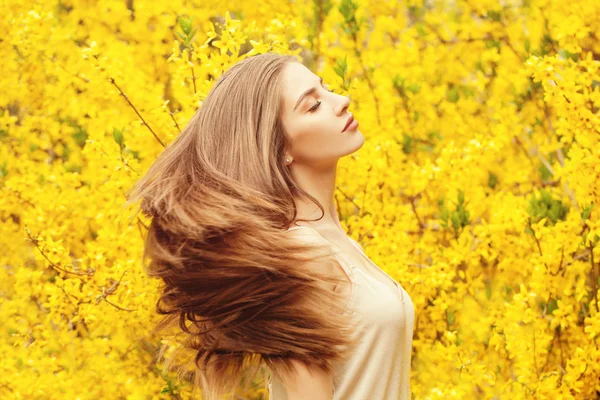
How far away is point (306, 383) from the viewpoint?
2.00 meters

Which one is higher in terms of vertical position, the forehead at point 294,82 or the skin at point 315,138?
the forehead at point 294,82

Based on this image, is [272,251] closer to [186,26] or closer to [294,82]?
[294,82]

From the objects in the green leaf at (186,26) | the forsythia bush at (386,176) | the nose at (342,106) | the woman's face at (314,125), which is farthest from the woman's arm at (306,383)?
the green leaf at (186,26)

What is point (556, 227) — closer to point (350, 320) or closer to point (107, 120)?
point (350, 320)

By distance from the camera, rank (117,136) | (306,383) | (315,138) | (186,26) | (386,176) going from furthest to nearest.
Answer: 1. (386,176)
2. (117,136)
3. (186,26)
4. (315,138)
5. (306,383)

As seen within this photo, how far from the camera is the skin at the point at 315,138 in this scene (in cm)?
219

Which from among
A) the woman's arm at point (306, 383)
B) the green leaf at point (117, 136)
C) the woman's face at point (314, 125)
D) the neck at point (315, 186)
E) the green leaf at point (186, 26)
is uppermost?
the green leaf at point (186, 26)

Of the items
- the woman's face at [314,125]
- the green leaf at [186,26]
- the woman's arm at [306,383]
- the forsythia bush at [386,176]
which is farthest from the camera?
the forsythia bush at [386,176]

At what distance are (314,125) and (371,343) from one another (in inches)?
20.0

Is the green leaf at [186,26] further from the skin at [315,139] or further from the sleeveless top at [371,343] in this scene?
the sleeveless top at [371,343]

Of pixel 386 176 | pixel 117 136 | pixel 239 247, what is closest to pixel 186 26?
pixel 117 136

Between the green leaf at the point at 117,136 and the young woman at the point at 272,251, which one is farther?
the green leaf at the point at 117,136

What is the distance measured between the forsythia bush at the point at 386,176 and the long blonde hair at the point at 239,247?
1.57ft

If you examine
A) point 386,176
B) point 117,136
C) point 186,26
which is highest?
point 186,26
